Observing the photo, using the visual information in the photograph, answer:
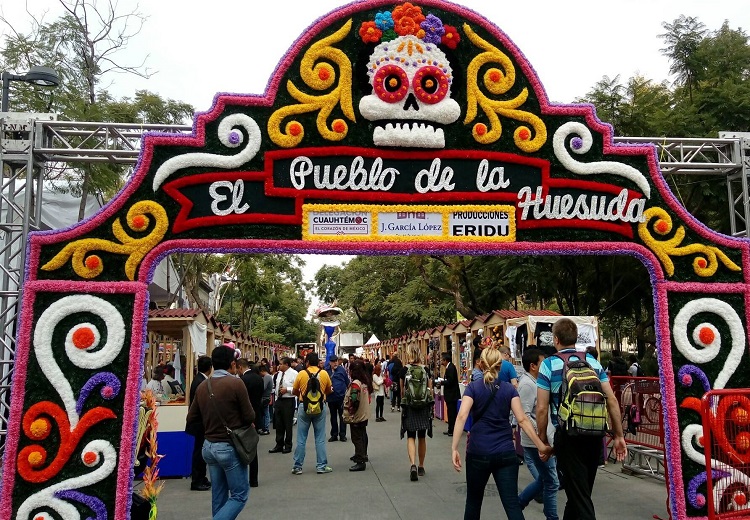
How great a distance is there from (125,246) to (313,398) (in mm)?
3945

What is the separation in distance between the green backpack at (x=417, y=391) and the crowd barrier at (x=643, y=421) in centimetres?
306

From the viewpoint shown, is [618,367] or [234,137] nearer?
[234,137]

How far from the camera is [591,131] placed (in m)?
7.54

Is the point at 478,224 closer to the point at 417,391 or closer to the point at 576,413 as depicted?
the point at 576,413

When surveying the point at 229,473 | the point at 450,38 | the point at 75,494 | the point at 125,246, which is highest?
the point at 450,38

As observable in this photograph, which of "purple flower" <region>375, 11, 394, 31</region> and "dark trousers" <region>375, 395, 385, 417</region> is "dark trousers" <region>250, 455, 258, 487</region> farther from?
"dark trousers" <region>375, 395, 385, 417</region>

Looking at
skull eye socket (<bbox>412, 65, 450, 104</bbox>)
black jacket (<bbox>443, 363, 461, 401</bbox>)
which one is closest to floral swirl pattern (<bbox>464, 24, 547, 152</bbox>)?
skull eye socket (<bbox>412, 65, 450, 104</bbox>)

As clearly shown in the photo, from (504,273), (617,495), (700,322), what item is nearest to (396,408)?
(504,273)

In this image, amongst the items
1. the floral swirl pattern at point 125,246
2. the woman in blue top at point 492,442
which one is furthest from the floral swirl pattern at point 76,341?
the woman in blue top at point 492,442

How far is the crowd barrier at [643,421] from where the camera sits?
373 inches

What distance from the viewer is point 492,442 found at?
5230 mm

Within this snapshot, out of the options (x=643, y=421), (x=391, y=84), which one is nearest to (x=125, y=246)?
(x=391, y=84)

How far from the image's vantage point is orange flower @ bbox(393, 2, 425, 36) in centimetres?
736

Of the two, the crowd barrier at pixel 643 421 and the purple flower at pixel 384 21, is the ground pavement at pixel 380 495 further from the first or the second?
the purple flower at pixel 384 21
